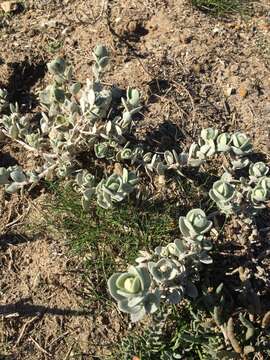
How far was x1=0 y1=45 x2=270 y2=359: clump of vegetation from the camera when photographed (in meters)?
2.37

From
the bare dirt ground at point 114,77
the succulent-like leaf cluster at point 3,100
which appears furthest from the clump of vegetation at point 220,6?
the succulent-like leaf cluster at point 3,100

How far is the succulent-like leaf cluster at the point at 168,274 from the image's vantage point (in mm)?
2062

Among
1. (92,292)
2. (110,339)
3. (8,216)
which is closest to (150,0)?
(8,216)

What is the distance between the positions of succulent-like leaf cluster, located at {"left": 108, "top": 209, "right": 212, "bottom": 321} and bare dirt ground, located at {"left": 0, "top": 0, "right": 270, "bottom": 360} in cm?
40

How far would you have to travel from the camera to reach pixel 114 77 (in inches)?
124

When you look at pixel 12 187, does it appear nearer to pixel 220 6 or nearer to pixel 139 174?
pixel 139 174

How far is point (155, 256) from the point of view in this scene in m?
2.55

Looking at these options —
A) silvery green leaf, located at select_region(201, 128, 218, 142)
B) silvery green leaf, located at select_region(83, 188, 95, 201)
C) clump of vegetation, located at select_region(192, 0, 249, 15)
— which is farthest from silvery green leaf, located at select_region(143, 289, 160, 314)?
clump of vegetation, located at select_region(192, 0, 249, 15)

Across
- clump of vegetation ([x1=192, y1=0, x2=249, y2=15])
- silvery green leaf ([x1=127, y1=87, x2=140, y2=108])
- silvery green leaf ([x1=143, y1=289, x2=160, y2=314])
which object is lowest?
silvery green leaf ([x1=143, y1=289, x2=160, y2=314])

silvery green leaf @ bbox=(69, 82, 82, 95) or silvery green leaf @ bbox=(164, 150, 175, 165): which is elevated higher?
silvery green leaf @ bbox=(69, 82, 82, 95)

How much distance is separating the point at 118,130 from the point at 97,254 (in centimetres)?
65

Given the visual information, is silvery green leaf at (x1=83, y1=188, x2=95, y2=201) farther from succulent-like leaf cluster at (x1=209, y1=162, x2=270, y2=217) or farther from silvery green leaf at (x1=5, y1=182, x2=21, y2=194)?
succulent-like leaf cluster at (x1=209, y1=162, x2=270, y2=217)

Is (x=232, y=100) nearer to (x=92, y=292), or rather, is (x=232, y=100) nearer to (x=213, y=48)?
(x=213, y=48)

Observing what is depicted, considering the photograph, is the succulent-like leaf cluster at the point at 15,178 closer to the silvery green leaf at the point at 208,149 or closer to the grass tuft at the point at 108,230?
the grass tuft at the point at 108,230
